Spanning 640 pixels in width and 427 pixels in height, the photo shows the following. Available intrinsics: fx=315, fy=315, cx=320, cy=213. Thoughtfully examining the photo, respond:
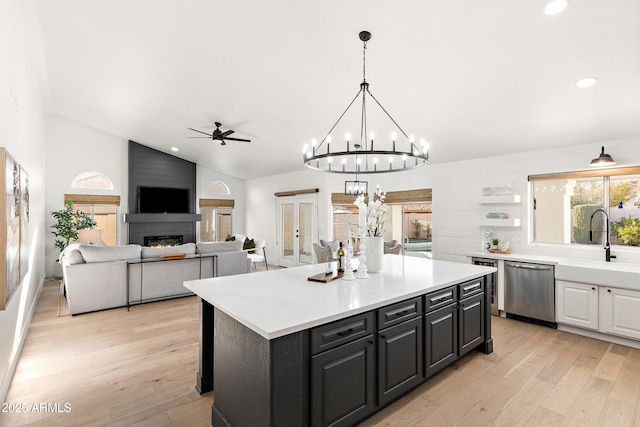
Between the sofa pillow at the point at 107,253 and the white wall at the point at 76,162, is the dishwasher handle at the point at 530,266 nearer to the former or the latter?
the sofa pillow at the point at 107,253

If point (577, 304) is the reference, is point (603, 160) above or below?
above

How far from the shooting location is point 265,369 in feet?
5.24

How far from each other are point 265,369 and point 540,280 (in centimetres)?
384

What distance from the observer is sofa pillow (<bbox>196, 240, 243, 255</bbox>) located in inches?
213

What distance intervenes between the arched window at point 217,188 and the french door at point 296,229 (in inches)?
82.7

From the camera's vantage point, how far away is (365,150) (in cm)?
242

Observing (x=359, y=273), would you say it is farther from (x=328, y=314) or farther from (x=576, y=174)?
(x=576, y=174)

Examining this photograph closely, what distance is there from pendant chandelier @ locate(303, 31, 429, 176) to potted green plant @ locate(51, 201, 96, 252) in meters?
5.44

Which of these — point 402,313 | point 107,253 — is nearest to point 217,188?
point 107,253

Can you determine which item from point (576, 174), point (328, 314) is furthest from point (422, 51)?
point (576, 174)

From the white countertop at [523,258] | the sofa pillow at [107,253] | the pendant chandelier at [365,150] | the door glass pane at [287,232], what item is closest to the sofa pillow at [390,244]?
the pendant chandelier at [365,150]

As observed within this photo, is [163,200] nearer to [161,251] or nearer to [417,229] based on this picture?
[161,251]

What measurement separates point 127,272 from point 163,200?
403 centimetres

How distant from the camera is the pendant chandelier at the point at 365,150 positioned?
228 cm
